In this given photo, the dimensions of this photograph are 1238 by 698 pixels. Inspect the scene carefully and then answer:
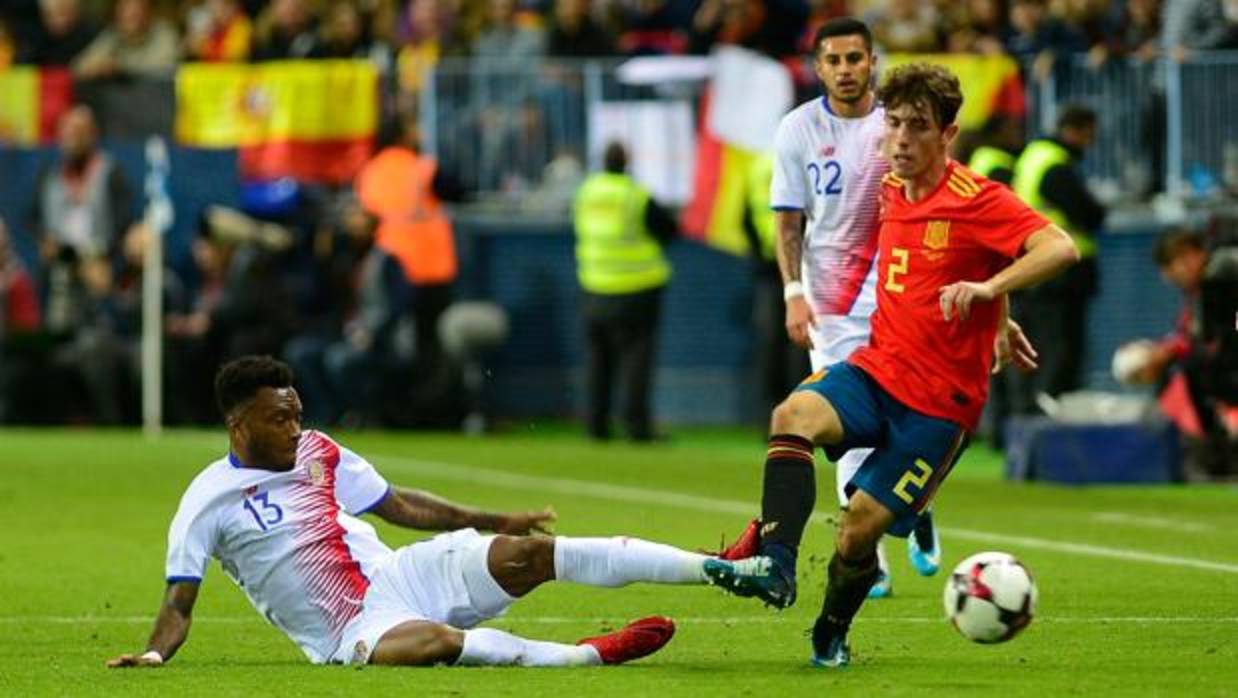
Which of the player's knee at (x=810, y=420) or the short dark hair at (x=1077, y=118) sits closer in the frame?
the player's knee at (x=810, y=420)

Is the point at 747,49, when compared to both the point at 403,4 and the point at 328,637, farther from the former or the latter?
the point at 328,637

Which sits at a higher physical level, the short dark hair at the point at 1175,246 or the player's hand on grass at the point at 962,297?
the player's hand on grass at the point at 962,297

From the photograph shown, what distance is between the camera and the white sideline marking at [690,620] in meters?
12.2

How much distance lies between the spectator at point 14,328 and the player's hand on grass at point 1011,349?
17.0 m

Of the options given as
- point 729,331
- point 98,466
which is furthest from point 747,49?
point 98,466

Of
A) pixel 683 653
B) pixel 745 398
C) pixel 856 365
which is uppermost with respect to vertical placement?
pixel 856 365

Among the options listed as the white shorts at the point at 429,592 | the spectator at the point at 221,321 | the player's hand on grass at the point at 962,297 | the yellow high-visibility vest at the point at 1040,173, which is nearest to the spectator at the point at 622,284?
the spectator at the point at 221,321

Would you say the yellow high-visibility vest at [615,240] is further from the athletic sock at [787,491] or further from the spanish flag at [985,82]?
the athletic sock at [787,491]

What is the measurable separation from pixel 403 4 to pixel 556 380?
414 centimetres

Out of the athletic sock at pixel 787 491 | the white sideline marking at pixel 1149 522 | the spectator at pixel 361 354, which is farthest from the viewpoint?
the spectator at pixel 361 354

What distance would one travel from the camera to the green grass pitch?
10.1 meters

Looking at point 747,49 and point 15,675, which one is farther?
point 747,49

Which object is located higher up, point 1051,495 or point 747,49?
point 747,49

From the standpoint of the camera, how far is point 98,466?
72.9 feet
